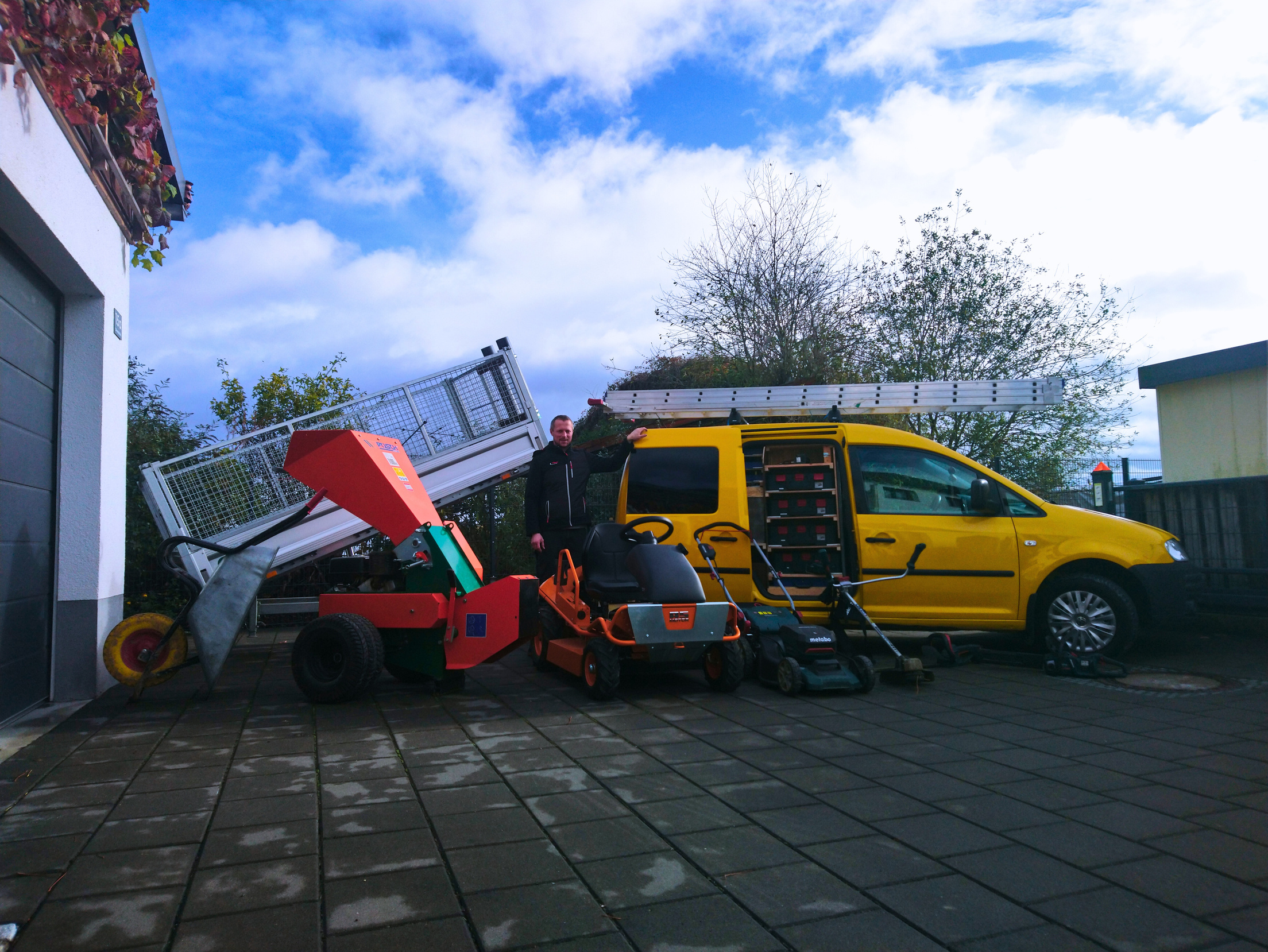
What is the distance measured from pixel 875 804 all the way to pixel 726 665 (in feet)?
7.71

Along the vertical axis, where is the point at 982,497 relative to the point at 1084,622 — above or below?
above

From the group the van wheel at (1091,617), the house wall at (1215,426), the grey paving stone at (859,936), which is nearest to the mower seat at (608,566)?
the van wheel at (1091,617)

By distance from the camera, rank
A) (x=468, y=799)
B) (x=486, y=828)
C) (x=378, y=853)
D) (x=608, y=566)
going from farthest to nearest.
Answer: (x=608, y=566), (x=468, y=799), (x=486, y=828), (x=378, y=853)

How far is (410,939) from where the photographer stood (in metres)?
2.38

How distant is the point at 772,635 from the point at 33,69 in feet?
18.6

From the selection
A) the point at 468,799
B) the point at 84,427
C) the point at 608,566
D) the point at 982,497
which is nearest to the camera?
the point at 468,799

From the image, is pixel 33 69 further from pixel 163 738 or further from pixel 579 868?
pixel 579 868

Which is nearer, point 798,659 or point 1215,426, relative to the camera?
point 798,659

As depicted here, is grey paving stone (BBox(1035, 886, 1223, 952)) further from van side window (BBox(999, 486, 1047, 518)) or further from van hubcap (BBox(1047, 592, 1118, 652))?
van side window (BBox(999, 486, 1047, 518))

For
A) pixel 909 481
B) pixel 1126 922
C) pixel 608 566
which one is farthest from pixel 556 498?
pixel 1126 922

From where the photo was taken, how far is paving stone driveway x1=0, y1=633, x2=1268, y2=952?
8.10 ft

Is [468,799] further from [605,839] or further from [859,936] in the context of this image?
[859,936]

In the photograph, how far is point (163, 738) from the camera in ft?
15.4

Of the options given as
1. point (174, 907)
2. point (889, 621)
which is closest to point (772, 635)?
point (889, 621)
